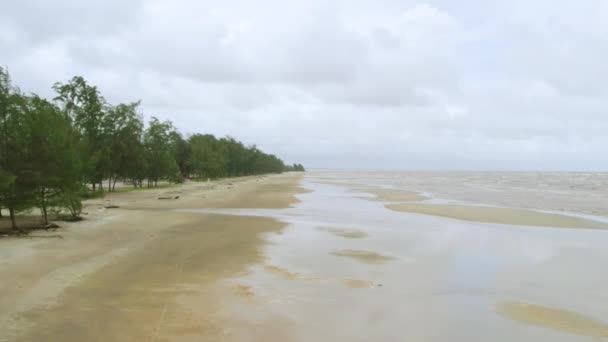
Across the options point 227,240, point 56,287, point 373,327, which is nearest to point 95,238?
point 227,240

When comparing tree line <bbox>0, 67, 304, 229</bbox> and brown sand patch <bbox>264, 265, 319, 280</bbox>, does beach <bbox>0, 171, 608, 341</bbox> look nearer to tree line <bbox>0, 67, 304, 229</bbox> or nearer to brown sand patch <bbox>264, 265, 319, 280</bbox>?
brown sand patch <bbox>264, 265, 319, 280</bbox>

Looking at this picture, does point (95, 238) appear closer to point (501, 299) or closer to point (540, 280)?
point (501, 299)

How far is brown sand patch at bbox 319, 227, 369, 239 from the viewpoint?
16.3 m

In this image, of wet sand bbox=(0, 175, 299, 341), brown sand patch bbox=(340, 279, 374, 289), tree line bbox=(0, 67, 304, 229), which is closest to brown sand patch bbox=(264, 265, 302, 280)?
wet sand bbox=(0, 175, 299, 341)

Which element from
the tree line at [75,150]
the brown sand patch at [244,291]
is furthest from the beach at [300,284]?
the tree line at [75,150]

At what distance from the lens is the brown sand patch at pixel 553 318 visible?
23.4ft

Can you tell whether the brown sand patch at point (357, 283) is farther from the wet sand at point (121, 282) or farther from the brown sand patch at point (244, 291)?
the wet sand at point (121, 282)

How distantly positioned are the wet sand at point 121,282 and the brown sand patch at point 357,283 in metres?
2.33

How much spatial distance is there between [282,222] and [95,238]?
8.33m

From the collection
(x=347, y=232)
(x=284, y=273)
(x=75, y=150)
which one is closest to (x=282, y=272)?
(x=284, y=273)

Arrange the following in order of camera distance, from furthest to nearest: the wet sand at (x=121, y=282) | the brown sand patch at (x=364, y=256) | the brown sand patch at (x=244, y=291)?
the brown sand patch at (x=364, y=256) < the brown sand patch at (x=244, y=291) < the wet sand at (x=121, y=282)

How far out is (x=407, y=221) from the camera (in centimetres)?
2105

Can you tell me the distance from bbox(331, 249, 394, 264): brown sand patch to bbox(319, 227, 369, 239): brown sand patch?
275 centimetres

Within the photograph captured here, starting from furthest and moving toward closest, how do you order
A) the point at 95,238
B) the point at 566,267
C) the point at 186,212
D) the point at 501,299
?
the point at 186,212 → the point at 95,238 → the point at 566,267 → the point at 501,299
